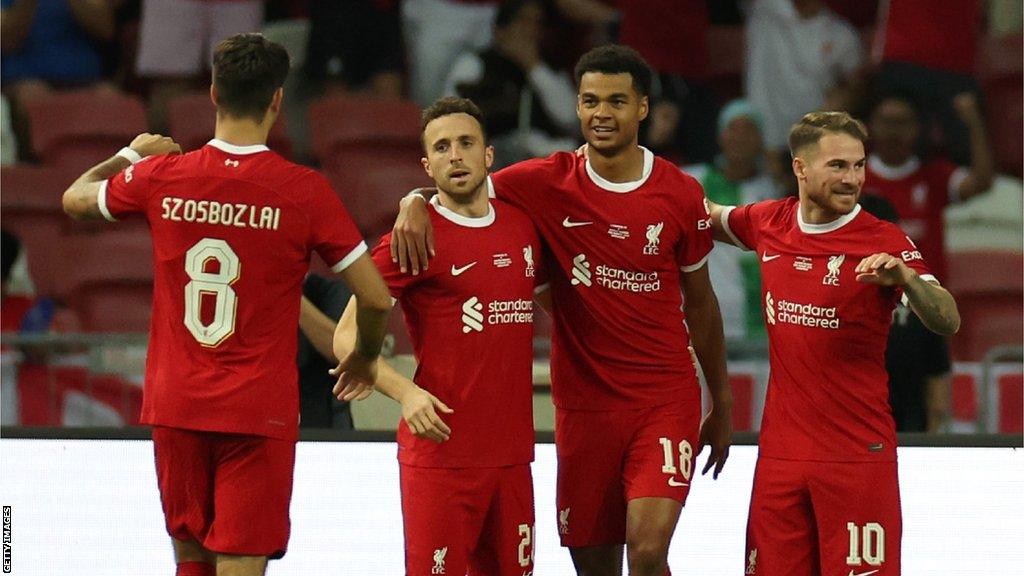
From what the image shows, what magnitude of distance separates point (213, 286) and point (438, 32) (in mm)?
6033

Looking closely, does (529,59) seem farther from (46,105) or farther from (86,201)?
(86,201)

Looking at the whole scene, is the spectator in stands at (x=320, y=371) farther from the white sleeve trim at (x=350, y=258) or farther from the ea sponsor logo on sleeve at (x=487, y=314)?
the white sleeve trim at (x=350, y=258)

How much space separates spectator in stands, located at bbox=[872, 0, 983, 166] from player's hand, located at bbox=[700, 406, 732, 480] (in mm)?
4867

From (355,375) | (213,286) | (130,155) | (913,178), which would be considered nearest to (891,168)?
(913,178)

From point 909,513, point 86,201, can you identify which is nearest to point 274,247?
point 86,201

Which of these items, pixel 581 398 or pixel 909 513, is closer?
pixel 581 398

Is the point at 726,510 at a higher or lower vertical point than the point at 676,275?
lower

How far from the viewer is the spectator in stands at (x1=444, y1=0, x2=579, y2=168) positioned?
33.3ft

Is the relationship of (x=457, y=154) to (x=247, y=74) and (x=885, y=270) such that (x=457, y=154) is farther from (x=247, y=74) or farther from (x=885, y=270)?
(x=885, y=270)

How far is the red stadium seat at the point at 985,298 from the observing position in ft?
31.6

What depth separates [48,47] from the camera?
10461mm

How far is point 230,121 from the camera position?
4.70 meters

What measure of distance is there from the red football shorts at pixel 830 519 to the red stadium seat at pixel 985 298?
473 centimetres

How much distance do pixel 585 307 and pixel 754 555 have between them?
957mm
